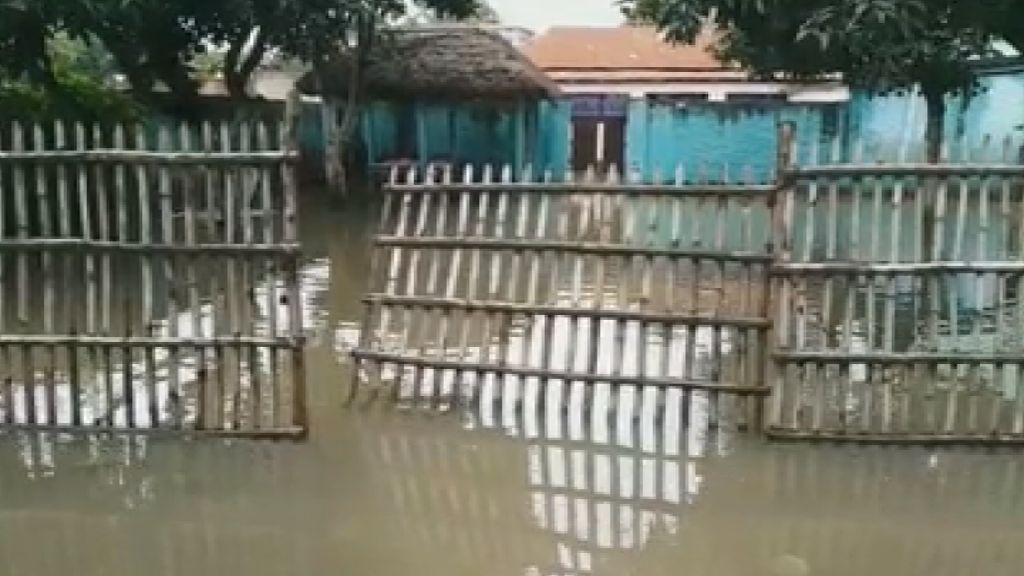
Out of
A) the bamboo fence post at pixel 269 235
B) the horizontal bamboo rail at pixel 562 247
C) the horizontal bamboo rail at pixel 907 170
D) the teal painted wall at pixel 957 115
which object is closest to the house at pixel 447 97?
the teal painted wall at pixel 957 115

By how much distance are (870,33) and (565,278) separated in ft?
25.0

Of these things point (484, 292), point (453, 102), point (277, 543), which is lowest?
point (277, 543)

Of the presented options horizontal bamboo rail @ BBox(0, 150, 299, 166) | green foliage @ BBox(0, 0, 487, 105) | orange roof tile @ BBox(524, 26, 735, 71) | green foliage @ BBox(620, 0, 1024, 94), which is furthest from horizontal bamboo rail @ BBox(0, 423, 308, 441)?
orange roof tile @ BBox(524, 26, 735, 71)

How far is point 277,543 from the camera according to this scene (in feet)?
17.3

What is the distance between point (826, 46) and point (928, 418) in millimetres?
8183

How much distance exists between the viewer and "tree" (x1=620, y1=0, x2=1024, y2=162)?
13.7 m

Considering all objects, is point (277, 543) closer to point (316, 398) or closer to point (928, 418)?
point (316, 398)

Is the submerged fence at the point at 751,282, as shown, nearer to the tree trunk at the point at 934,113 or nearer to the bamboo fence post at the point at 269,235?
the bamboo fence post at the point at 269,235

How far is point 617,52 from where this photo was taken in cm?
2728

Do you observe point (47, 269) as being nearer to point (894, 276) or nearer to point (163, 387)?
point (163, 387)

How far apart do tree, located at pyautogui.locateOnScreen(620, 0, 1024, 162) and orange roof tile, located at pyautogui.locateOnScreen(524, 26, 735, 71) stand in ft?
30.5

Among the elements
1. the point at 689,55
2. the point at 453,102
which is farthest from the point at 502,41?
the point at 689,55

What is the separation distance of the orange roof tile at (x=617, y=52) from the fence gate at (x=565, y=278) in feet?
61.1

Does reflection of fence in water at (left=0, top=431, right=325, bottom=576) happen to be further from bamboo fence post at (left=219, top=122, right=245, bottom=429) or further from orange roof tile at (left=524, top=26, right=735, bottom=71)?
orange roof tile at (left=524, top=26, right=735, bottom=71)
